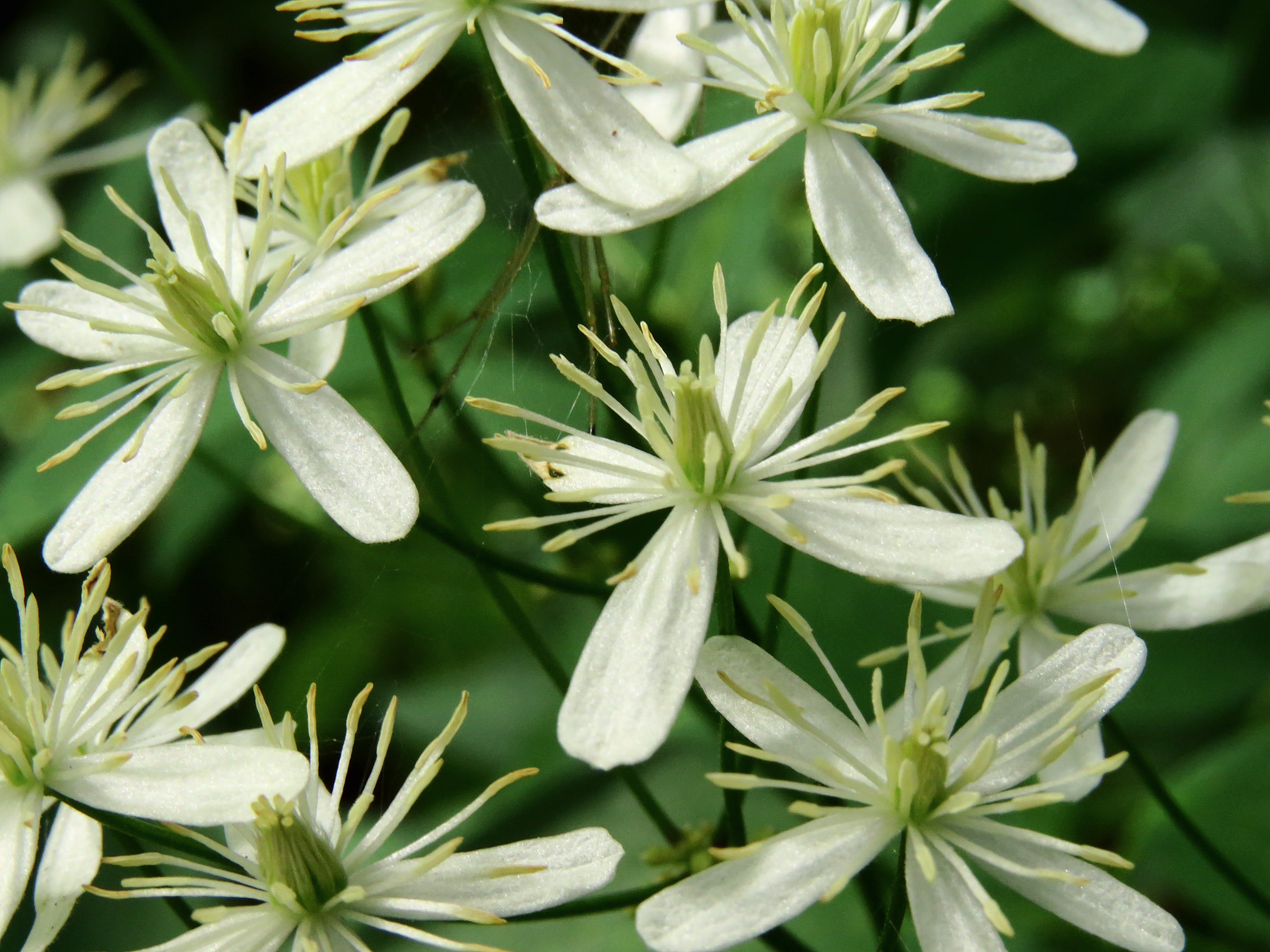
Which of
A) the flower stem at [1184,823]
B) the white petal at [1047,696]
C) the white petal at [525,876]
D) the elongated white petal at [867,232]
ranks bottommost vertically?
the flower stem at [1184,823]

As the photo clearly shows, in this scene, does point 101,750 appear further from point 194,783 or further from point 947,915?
point 947,915

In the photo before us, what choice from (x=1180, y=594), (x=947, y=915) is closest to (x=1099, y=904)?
(x=947, y=915)

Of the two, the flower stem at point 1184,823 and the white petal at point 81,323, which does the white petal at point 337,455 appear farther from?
the flower stem at point 1184,823

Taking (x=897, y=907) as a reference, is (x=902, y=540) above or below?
above

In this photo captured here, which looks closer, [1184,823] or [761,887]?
[761,887]

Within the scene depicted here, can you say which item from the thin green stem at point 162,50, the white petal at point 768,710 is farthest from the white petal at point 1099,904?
the thin green stem at point 162,50

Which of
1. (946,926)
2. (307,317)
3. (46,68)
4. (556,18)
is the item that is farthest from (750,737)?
(46,68)

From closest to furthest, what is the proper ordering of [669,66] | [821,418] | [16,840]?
[16,840]
[669,66]
[821,418]
